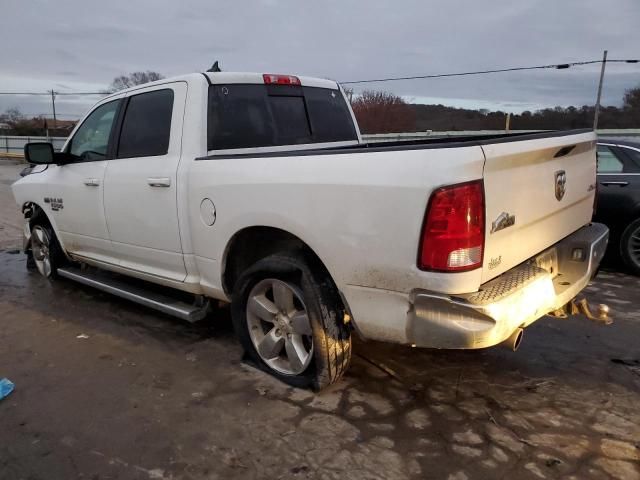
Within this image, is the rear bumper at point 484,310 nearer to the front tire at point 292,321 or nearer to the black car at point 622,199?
the front tire at point 292,321

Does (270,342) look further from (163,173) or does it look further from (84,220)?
(84,220)

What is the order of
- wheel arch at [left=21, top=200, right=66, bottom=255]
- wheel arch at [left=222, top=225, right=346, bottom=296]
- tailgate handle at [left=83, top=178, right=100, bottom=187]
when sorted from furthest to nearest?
1. wheel arch at [left=21, top=200, right=66, bottom=255]
2. tailgate handle at [left=83, top=178, right=100, bottom=187]
3. wheel arch at [left=222, top=225, right=346, bottom=296]

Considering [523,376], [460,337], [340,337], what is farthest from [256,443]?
[523,376]

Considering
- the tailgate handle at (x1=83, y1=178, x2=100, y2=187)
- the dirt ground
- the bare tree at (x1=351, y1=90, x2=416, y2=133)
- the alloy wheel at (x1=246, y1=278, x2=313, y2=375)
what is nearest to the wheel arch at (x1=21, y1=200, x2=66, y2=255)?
the tailgate handle at (x1=83, y1=178, x2=100, y2=187)

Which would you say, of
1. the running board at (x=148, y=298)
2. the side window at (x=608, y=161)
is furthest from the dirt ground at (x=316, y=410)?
the side window at (x=608, y=161)

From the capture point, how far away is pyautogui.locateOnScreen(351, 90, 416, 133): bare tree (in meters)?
24.7

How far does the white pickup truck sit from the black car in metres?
2.40

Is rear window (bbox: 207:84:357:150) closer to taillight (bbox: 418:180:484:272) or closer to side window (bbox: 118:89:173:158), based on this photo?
side window (bbox: 118:89:173:158)

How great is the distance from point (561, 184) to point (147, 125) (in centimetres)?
296

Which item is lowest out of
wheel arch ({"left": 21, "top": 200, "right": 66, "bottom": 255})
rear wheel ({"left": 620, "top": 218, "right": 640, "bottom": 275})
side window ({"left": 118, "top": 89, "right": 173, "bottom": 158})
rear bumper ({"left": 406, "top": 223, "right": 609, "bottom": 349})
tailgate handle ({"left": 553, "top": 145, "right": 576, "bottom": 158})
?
rear wheel ({"left": 620, "top": 218, "right": 640, "bottom": 275})

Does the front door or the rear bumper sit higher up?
the front door

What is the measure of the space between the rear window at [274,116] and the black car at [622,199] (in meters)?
3.18

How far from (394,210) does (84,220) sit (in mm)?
3312

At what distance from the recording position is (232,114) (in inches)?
147
